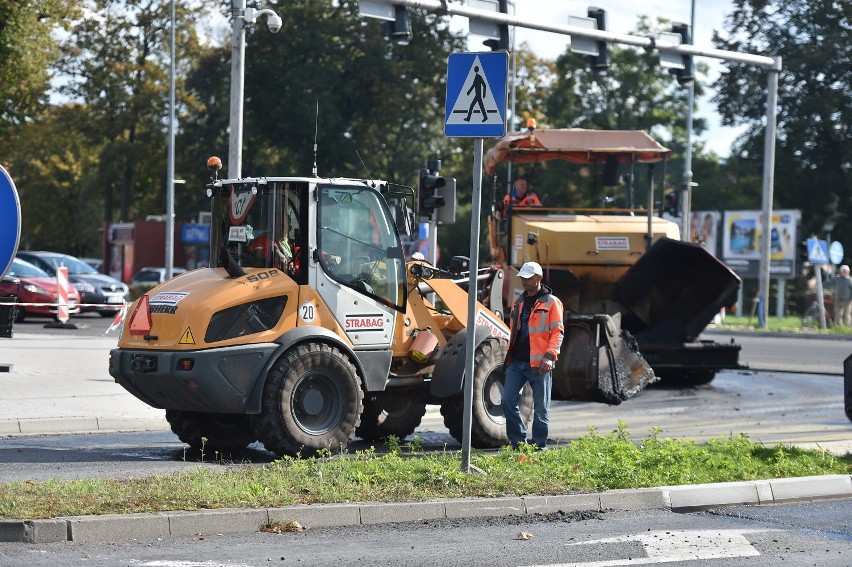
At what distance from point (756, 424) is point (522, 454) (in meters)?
5.89

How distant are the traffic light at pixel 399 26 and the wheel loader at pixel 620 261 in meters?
2.83

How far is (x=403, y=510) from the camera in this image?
8859 mm

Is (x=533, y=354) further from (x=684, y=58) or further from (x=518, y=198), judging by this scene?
(x=684, y=58)

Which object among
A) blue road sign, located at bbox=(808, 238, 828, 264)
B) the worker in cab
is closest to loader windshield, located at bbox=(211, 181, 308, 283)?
the worker in cab

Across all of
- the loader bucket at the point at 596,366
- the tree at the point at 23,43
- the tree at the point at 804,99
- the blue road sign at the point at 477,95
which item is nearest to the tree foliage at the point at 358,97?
the tree at the point at 804,99

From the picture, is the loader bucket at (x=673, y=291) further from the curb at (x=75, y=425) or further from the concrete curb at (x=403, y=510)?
the concrete curb at (x=403, y=510)

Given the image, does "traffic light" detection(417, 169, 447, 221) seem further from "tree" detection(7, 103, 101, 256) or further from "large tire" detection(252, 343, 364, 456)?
"tree" detection(7, 103, 101, 256)

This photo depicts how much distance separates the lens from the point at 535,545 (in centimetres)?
813

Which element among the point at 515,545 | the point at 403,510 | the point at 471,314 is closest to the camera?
the point at 515,545

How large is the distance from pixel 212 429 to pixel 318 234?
1993 mm

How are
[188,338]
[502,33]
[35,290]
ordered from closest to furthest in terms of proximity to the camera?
[188,338], [502,33], [35,290]

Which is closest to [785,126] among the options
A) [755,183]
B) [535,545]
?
[755,183]

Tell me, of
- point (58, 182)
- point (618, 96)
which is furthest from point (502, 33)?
point (58, 182)

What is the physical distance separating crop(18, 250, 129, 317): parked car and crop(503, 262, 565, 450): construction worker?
88.2 ft
